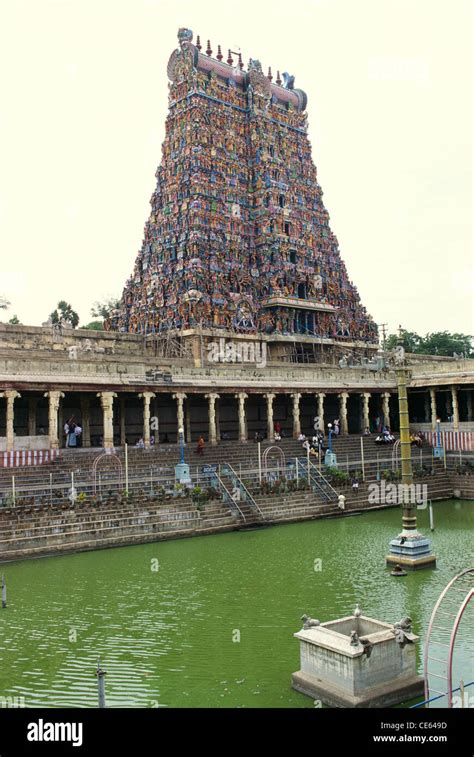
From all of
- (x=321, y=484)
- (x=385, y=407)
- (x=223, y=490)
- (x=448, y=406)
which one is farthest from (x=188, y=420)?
(x=448, y=406)

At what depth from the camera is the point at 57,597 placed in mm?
16734

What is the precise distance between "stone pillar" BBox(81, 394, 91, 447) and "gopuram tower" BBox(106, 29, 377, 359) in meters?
13.5

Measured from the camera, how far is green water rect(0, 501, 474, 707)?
36.4 feet

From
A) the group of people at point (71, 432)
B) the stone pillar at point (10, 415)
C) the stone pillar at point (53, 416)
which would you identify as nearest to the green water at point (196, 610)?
the stone pillar at point (10, 415)

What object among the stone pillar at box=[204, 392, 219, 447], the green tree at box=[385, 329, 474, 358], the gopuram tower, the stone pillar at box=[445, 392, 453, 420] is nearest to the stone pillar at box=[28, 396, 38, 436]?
the stone pillar at box=[204, 392, 219, 447]

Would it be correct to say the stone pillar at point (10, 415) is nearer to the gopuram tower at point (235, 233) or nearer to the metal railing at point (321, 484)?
the metal railing at point (321, 484)

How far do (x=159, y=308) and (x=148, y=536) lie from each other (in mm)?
29896

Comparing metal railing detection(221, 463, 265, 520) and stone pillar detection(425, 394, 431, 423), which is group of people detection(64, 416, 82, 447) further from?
stone pillar detection(425, 394, 431, 423)

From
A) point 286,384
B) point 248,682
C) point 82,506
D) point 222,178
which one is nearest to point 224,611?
point 248,682

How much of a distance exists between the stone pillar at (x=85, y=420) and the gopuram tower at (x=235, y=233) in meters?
13.5

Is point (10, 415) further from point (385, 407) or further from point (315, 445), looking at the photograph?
point (385, 407)

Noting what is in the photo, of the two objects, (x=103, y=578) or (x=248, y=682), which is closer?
(x=248, y=682)

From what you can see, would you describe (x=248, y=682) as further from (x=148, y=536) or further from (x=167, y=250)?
(x=167, y=250)
